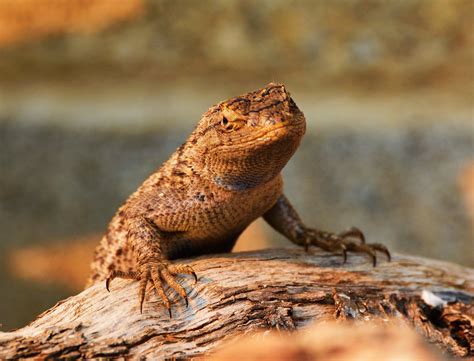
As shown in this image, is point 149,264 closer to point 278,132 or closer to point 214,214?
point 214,214


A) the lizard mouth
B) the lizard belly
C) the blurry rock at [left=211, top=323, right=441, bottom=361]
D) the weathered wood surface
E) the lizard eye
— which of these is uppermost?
the lizard eye

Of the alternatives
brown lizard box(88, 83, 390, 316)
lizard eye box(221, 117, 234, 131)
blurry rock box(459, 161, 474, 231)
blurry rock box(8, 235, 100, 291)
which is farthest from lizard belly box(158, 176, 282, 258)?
blurry rock box(459, 161, 474, 231)

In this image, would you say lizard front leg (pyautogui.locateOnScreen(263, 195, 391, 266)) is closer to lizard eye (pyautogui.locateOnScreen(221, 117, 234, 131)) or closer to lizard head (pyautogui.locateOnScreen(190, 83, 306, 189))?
lizard head (pyautogui.locateOnScreen(190, 83, 306, 189))

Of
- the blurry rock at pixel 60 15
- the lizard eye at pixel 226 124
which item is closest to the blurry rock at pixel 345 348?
the lizard eye at pixel 226 124

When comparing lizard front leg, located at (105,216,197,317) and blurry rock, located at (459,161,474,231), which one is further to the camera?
blurry rock, located at (459,161,474,231)

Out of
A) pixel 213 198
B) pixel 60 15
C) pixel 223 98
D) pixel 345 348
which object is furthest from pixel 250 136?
pixel 60 15

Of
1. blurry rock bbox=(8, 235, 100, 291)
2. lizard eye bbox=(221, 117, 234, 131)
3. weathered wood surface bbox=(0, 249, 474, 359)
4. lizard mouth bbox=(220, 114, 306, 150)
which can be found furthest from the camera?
blurry rock bbox=(8, 235, 100, 291)

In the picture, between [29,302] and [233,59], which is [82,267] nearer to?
[29,302]
